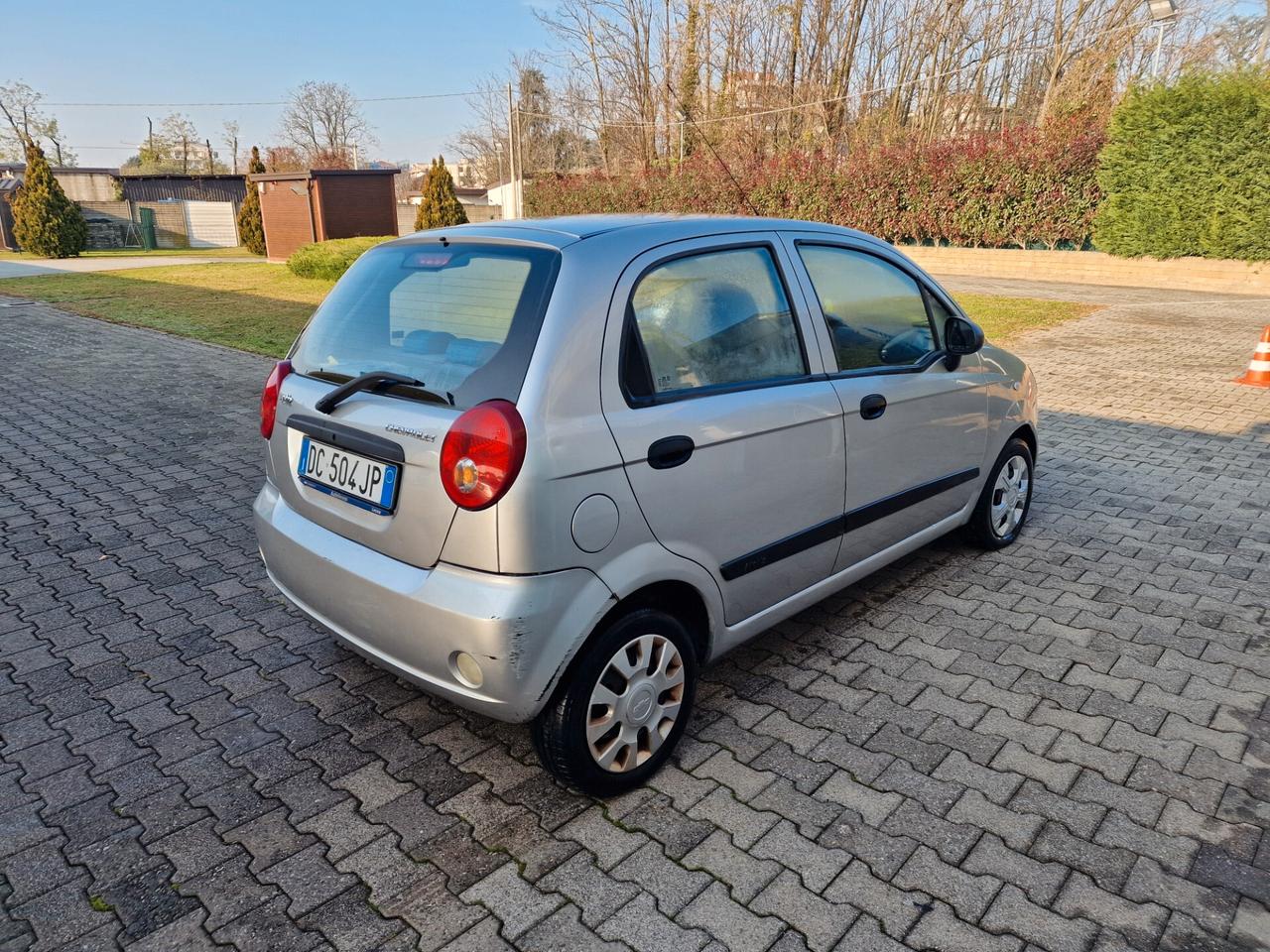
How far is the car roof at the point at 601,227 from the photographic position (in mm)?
2684

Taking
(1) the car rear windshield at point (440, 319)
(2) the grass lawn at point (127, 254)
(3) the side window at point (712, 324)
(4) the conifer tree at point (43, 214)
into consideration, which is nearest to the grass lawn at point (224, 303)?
(4) the conifer tree at point (43, 214)

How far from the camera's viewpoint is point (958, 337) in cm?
378

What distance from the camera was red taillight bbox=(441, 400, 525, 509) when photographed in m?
2.27

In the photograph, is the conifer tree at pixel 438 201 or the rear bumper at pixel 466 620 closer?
the rear bumper at pixel 466 620

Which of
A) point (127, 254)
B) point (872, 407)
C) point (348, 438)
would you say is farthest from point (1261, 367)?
point (127, 254)

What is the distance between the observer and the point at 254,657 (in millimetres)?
3504

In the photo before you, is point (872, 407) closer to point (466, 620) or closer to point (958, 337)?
point (958, 337)

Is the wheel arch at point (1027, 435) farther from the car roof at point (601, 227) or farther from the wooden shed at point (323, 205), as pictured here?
the wooden shed at point (323, 205)

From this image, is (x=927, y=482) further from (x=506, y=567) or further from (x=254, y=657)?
(x=254, y=657)

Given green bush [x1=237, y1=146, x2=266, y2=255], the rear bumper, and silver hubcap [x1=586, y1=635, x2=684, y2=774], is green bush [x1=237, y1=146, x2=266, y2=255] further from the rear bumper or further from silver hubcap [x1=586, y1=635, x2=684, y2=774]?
silver hubcap [x1=586, y1=635, x2=684, y2=774]

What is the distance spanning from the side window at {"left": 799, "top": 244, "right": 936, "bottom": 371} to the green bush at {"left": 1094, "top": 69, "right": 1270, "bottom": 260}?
668 inches

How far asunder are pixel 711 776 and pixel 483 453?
4.34 ft

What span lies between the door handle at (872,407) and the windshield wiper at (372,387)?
1.68m

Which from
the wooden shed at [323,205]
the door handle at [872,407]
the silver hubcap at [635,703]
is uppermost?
the wooden shed at [323,205]
